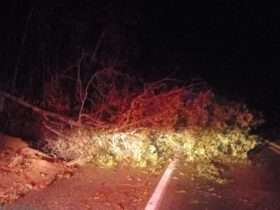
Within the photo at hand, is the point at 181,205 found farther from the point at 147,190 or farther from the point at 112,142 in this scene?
the point at 112,142

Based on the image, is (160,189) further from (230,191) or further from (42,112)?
(42,112)

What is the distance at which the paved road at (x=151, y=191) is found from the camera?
831cm

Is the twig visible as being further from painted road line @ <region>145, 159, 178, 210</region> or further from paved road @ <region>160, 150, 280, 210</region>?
paved road @ <region>160, 150, 280, 210</region>

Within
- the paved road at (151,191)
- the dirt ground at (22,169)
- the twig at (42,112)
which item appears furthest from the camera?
the twig at (42,112)

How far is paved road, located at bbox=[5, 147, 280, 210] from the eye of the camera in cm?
831

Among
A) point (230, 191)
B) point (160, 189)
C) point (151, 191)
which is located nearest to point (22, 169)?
point (151, 191)

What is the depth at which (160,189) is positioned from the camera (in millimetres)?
9406

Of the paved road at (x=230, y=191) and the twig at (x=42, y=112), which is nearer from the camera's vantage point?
the paved road at (x=230, y=191)

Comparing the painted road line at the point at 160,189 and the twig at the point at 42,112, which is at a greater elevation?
the twig at the point at 42,112

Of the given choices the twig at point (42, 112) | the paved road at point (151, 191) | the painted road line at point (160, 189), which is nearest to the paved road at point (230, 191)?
the paved road at point (151, 191)

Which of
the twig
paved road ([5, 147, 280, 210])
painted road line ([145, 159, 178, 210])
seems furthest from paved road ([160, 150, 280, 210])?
the twig

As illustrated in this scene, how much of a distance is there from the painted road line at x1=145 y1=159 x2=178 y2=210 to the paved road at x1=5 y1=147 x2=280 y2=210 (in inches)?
3.8

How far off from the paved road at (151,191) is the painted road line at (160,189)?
0.32 ft

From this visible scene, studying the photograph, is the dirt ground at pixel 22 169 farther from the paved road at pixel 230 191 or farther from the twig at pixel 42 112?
the paved road at pixel 230 191
